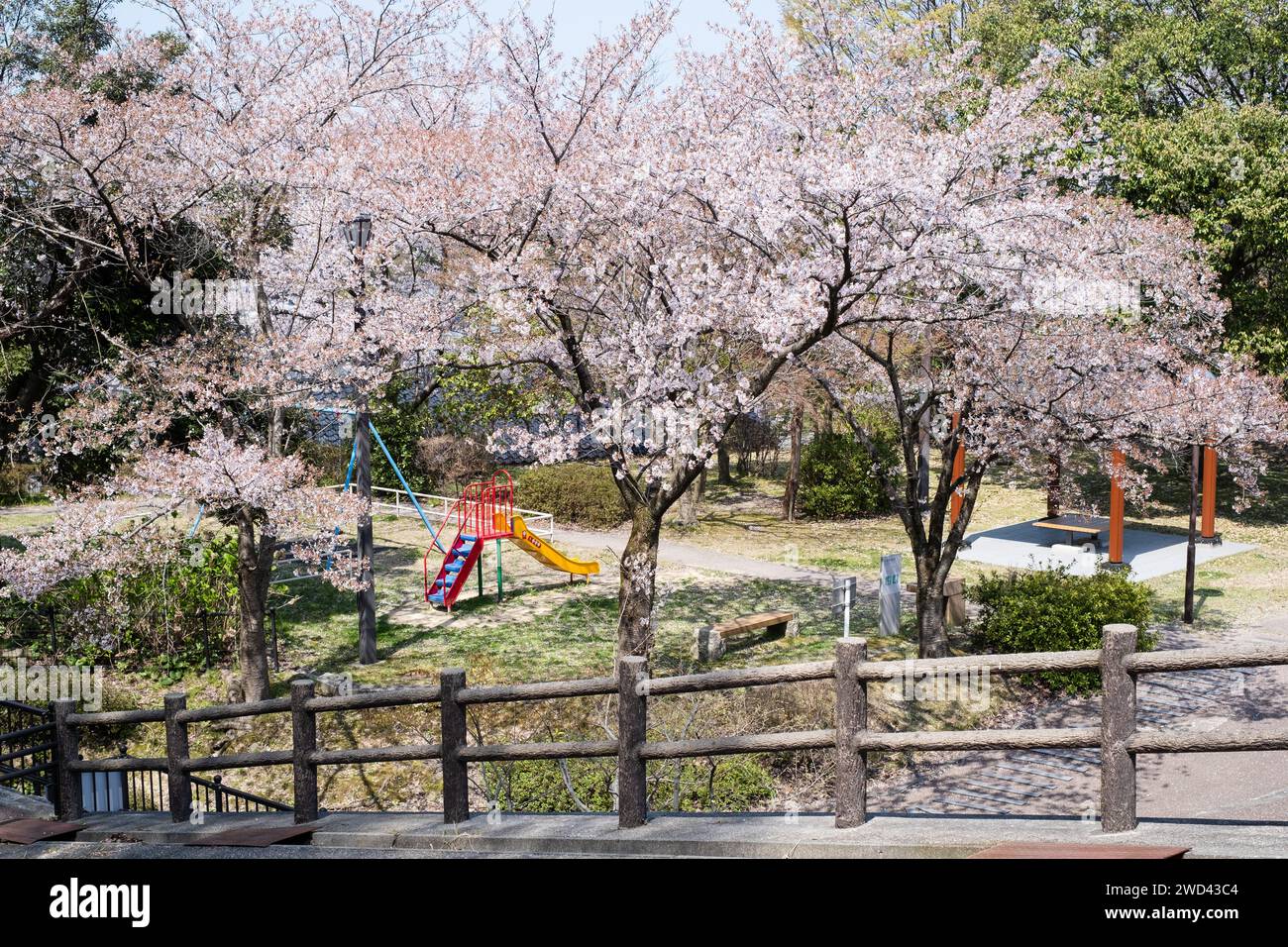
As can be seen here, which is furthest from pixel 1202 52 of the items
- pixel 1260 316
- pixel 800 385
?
pixel 800 385

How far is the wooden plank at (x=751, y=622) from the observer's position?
50.6 feet

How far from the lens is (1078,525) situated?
2219 centimetres

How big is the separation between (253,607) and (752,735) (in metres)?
9.01

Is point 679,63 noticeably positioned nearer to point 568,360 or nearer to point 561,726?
point 568,360

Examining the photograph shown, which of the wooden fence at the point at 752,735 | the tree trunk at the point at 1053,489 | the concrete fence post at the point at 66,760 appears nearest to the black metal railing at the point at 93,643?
the concrete fence post at the point at 66,760

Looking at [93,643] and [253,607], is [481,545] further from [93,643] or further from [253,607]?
[93,643]

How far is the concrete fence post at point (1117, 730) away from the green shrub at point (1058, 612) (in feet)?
30.4

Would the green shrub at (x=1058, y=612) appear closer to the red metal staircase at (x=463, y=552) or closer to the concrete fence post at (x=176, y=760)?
the red metal staircase at (x=463, y=552)

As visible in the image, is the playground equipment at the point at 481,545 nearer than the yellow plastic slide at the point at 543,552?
Yes

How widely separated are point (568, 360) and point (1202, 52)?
21021 mm

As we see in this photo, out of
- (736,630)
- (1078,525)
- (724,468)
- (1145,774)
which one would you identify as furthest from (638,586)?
(724,468)

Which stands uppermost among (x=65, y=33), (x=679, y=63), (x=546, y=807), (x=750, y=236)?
(x=65, y=33)

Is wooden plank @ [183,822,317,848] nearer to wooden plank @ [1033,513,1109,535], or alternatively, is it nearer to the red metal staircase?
the red metal staircase

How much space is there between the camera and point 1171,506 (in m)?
28.2
